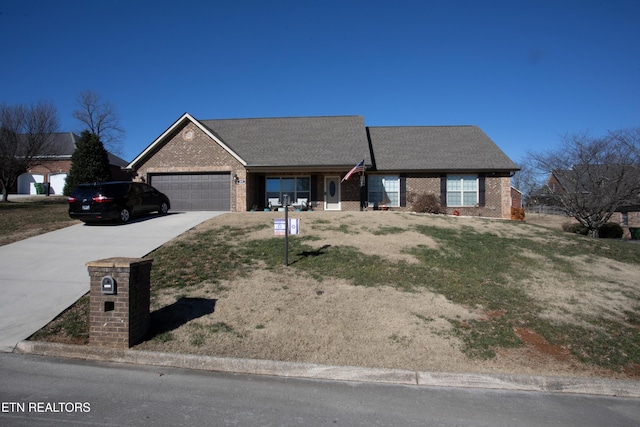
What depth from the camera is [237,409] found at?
4.03m

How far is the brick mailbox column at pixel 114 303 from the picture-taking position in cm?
535

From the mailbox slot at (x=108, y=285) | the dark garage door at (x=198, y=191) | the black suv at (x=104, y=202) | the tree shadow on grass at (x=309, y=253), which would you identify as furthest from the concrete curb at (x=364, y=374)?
the dark garage door at (x=198, y=191)

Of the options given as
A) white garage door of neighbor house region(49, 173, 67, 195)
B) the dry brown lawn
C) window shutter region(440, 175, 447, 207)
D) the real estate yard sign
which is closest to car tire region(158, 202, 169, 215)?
the real estate yard sign

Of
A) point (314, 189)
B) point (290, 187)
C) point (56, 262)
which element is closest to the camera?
point (56, 262)

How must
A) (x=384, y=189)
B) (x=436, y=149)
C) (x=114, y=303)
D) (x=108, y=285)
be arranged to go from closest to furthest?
(x=108, y=285), (x=114, y=303), (x=384, y=189), (x=436, y=149)

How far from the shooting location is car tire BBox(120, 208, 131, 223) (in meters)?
14.1

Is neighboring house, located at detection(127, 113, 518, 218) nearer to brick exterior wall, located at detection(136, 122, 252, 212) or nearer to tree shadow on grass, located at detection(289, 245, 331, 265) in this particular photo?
brick exterior wall, located at detection(136, 122, 252, 212)

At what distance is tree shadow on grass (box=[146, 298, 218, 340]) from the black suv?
8359 millimetres

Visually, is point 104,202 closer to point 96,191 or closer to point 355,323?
point 96,191

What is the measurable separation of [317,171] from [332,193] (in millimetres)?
1495

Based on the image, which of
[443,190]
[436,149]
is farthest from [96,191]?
[436,149]

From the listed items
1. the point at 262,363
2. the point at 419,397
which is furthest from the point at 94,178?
the point at 419,397

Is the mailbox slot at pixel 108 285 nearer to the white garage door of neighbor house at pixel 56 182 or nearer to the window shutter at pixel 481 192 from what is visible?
the window shutter at pixel 481 192

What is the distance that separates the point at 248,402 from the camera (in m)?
4.21
